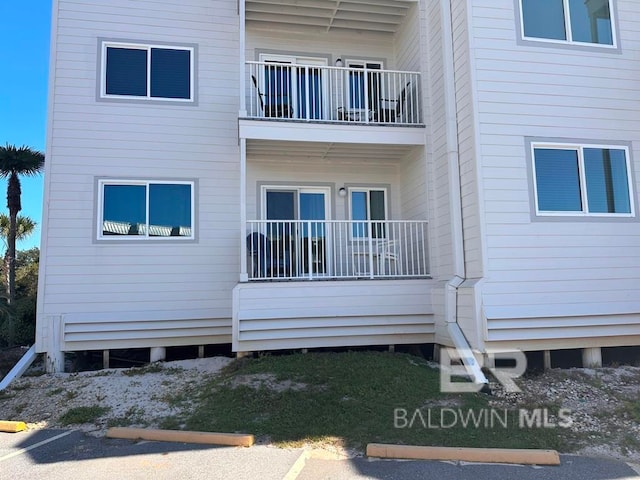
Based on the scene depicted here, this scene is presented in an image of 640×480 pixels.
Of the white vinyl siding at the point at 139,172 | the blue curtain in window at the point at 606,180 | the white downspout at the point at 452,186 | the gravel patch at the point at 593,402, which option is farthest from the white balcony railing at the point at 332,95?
the gravel patch at the point at 593,402

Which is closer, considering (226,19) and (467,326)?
(467,326)

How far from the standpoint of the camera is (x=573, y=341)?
6.98m

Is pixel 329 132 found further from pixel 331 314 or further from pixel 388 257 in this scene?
pixel 331 314

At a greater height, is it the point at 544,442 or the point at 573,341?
the point at 573,341

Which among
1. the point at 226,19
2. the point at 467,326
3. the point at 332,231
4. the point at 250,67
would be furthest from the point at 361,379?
the point at 226,19

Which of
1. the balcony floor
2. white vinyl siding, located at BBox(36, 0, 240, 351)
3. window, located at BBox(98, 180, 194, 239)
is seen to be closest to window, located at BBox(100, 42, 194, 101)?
white vinyl siding, located at BBox(36, 0, 240, 351)

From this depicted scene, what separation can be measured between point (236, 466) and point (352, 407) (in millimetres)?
1732

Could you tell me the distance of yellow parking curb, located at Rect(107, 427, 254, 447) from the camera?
4723 millimetres

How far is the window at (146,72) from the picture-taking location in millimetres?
8594

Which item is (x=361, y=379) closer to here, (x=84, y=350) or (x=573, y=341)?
(x=573, y=341)

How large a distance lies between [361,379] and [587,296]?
12.0ft

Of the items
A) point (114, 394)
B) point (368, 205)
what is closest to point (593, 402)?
point (368, 205)

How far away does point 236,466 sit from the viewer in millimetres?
4230

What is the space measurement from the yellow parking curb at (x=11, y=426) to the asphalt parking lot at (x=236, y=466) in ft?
2.51
